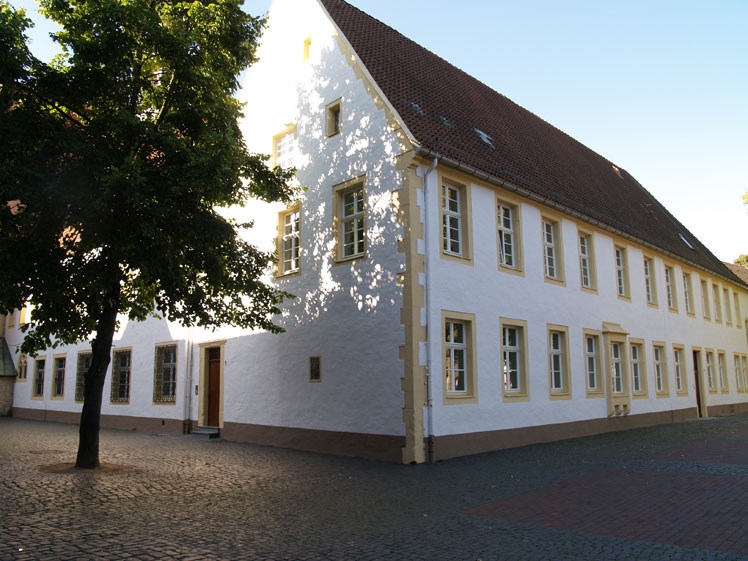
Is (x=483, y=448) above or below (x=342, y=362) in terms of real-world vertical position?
below

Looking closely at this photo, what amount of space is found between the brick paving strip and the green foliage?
6.52 m

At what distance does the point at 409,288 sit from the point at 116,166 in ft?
18.6

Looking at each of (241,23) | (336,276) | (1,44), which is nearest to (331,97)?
(241,23)

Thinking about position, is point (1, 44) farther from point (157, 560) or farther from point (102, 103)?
point (157, 560)

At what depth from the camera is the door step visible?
16.7 metres

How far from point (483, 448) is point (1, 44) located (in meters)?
11.3

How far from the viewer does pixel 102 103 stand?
10.9 metres

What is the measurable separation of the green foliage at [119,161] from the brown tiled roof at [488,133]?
13.2 feet

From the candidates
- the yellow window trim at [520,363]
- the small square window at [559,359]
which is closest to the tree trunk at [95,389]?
the yellow window trim at [520,363]

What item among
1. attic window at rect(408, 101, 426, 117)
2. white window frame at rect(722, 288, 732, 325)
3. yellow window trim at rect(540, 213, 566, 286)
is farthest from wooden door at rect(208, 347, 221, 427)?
white window frame at rect(722, 288, 732, 325)

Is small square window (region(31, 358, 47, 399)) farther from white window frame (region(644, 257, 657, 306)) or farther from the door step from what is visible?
white window frame (region(644, 257, 657, 306))

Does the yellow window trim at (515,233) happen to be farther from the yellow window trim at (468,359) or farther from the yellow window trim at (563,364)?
the yellow window trim at (468,359)

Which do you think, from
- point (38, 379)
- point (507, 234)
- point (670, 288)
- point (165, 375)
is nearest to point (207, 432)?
point (165, 375)

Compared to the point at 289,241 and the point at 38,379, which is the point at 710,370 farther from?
the point at 38,379
